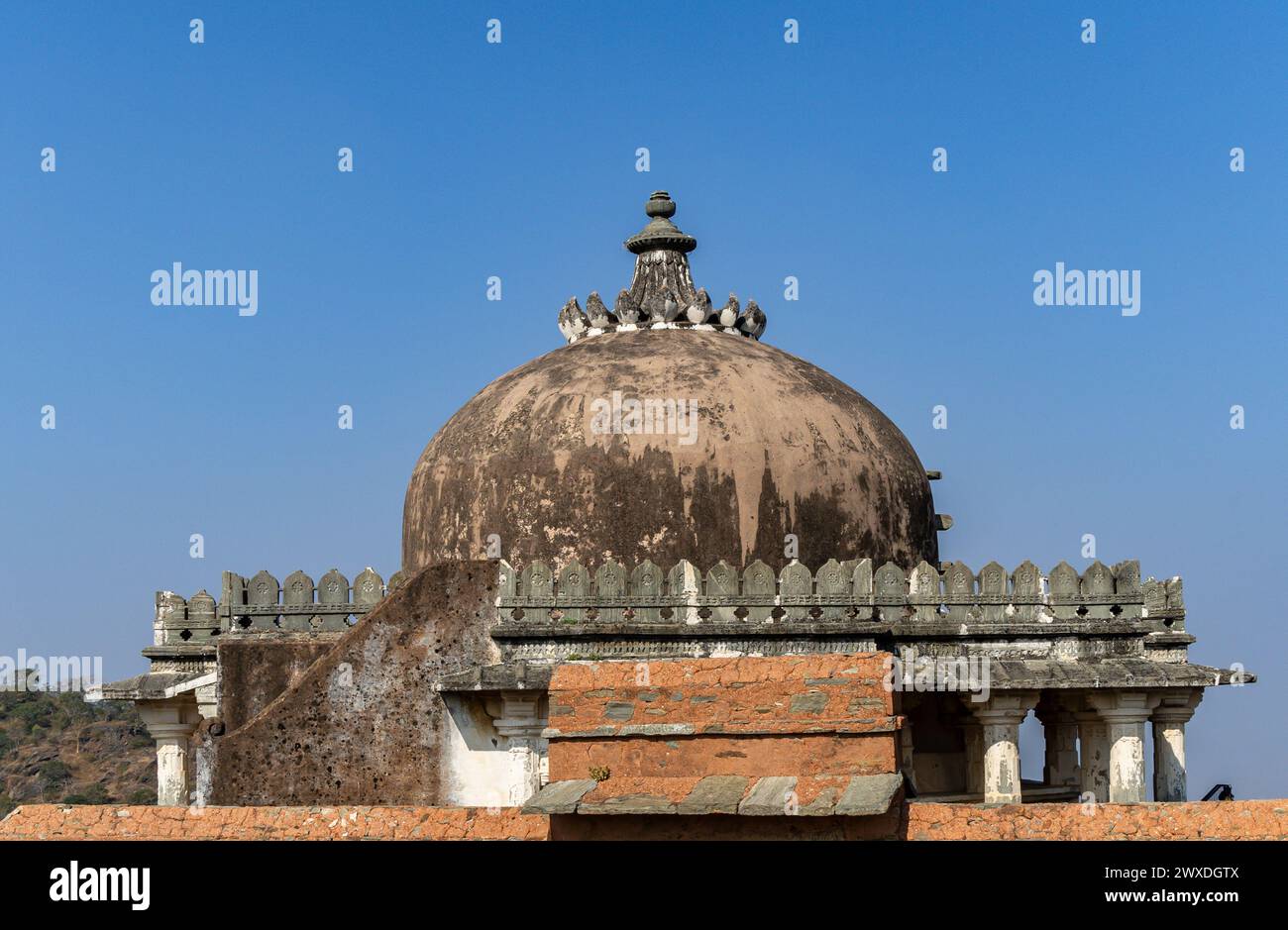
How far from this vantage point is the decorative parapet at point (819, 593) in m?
15.5

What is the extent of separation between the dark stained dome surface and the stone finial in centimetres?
157

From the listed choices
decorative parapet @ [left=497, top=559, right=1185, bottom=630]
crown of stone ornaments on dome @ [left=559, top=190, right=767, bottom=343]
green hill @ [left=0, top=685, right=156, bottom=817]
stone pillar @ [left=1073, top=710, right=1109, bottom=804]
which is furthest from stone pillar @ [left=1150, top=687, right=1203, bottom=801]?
green hill @ [left=0, top=685, right=156, bottom=817]

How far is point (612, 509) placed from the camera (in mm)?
16625

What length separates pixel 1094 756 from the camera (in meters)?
16.8

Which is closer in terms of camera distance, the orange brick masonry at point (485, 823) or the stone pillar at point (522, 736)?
the orange brick masonry at point (485, 823)

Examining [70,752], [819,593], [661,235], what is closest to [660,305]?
[661,235]

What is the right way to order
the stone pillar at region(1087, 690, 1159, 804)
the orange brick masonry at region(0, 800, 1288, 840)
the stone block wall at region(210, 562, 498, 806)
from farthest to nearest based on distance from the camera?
the stone pillar at region(1087, 690, 1159, 804) < the stone block wall at region(210, 562, 498, 806) < the orange brick masonry at region(0, 800, 1288, 840)

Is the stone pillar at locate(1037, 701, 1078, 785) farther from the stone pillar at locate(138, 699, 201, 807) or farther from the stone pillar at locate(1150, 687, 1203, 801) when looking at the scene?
the stone pillar at locate(138, 699, 201, 807)

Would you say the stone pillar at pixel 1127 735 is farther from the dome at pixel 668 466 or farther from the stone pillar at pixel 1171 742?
the dome at pixel 668 466

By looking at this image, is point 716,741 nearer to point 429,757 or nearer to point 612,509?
point 429,757

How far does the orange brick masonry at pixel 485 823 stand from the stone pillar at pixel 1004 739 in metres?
5.40

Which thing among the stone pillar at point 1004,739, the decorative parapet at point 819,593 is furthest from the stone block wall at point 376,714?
the stone pillar at point 1004,739

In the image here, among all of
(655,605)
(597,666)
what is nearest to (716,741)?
(597,666)

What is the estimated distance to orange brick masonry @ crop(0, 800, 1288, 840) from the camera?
10.2m
